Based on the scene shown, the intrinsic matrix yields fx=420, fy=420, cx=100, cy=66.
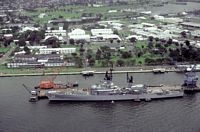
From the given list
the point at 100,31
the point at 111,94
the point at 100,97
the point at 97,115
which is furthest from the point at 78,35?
the point at 97,115

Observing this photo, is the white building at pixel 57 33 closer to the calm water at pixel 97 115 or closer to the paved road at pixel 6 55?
the paved road at pixel 6 55

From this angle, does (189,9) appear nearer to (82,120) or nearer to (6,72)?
(6,72)

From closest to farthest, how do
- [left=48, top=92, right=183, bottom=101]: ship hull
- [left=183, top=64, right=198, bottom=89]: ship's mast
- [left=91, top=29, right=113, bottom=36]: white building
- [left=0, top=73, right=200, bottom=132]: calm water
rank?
[left=0, top=73, right=200, bottom=132]: calm water → [left=48, top=92, right=183, bottom=101]: ship hull → [left=183, top=64, right=198, bottom=89]: ship's mast → [left=91, top=29, right=113, bottom=36]: white building

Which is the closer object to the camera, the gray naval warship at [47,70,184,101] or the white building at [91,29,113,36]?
the gray naval warship at [47,70,184,101]

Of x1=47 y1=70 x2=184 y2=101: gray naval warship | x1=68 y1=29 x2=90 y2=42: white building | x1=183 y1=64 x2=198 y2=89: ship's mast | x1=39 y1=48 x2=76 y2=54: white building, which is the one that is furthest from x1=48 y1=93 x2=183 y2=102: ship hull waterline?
x1=68 y1=29 x2=90 y2=42: white building

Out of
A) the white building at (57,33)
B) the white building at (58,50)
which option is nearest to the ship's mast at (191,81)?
the white building at (58,50)

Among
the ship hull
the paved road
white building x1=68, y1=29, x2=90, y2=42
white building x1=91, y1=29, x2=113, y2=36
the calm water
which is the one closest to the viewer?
the calm water

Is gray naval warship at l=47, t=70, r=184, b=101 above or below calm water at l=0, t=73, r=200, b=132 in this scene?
above

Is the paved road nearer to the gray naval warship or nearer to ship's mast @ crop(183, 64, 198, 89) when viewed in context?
the gray naval warship

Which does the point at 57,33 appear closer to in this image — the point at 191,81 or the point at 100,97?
the point at 100,97
